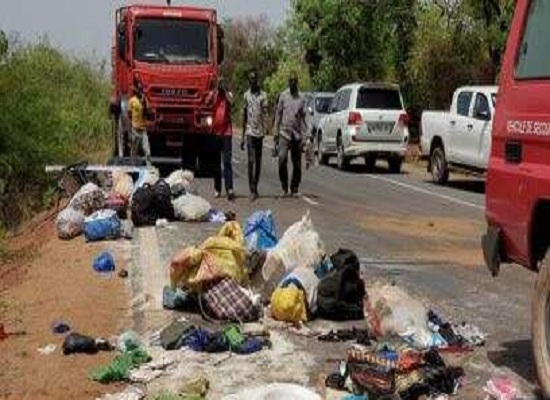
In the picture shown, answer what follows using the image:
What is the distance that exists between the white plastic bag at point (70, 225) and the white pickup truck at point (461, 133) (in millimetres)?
8348

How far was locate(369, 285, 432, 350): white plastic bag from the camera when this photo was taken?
7.42 m

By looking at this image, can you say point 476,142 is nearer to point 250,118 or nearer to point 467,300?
point 250,118

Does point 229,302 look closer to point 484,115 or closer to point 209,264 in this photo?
point 209,264

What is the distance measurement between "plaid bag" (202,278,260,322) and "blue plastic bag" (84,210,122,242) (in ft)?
14.5

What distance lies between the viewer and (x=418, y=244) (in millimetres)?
12953

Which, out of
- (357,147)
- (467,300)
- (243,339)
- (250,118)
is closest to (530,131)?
(243,339)

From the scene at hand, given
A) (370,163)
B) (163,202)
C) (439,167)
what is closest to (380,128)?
(370,163)

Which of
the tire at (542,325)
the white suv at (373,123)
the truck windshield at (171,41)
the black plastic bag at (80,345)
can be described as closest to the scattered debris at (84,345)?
the black plastic bag at (80,345)

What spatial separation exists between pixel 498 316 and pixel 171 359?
9.75 feet

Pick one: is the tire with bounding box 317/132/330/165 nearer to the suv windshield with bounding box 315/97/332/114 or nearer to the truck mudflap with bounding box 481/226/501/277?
the suv windshield with bounding box 315/97/332/114

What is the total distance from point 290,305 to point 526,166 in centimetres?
246

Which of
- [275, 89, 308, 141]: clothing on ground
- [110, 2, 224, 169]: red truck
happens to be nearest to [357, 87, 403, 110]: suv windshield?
[110, 2, 224, 169]: red truck

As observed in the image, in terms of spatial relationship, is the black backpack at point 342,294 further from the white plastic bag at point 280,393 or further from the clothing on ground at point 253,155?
the clothing on ground at point 253,155

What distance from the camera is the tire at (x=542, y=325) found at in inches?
240
